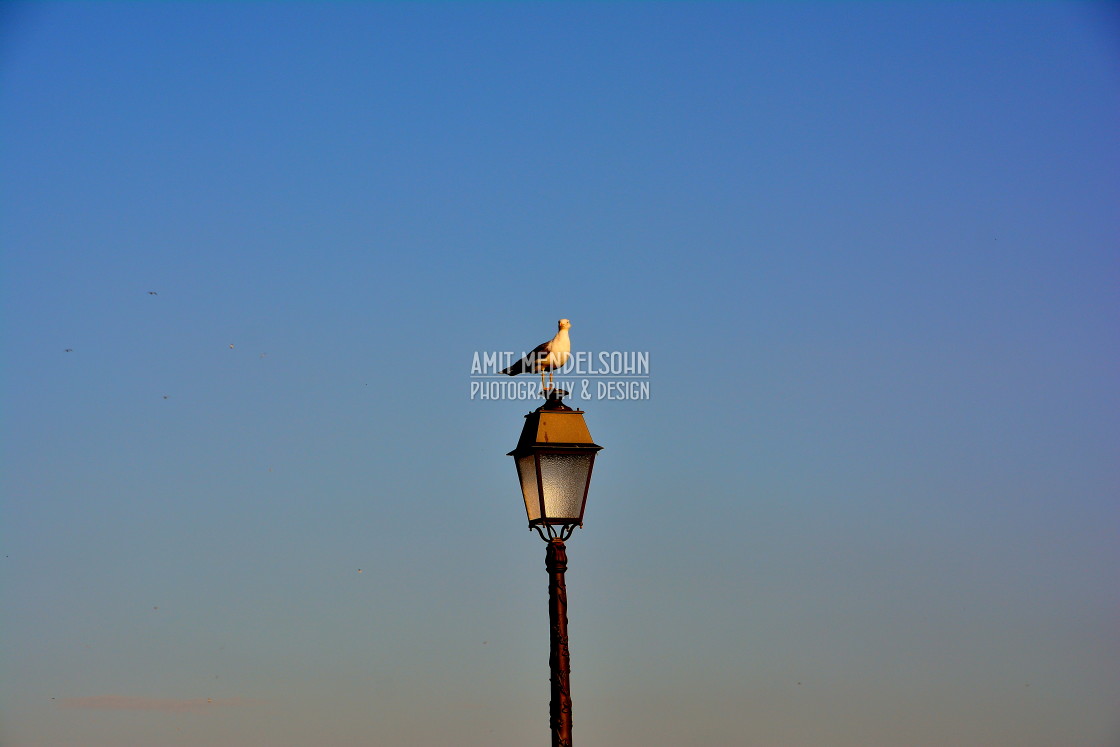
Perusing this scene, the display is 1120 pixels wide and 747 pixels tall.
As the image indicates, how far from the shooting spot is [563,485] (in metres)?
10.6

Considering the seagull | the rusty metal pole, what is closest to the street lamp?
the rusty metal pole

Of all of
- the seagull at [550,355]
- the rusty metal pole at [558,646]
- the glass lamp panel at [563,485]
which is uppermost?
the seagull at [550,355]

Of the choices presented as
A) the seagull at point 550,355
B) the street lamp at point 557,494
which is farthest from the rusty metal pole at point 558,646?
the seagull at point 550,355

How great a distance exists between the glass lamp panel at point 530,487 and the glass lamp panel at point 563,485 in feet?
0.31

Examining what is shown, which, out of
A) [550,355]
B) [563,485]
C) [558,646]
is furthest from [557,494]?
[550,355]

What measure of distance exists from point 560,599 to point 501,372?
18.4 feet

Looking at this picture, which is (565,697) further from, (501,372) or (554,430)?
(501,372)

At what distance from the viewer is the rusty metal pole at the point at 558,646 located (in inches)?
404

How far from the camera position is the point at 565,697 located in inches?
406

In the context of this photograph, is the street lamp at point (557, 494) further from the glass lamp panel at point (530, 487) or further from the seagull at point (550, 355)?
the seagull at point (550, 355)

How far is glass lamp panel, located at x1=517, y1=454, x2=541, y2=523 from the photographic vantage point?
10.6m

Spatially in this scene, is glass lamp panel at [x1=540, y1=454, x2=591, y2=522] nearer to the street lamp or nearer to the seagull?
the street lamp

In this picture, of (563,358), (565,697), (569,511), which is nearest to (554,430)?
(569,511)

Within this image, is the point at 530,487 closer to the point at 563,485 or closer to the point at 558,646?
the point at 563,485
